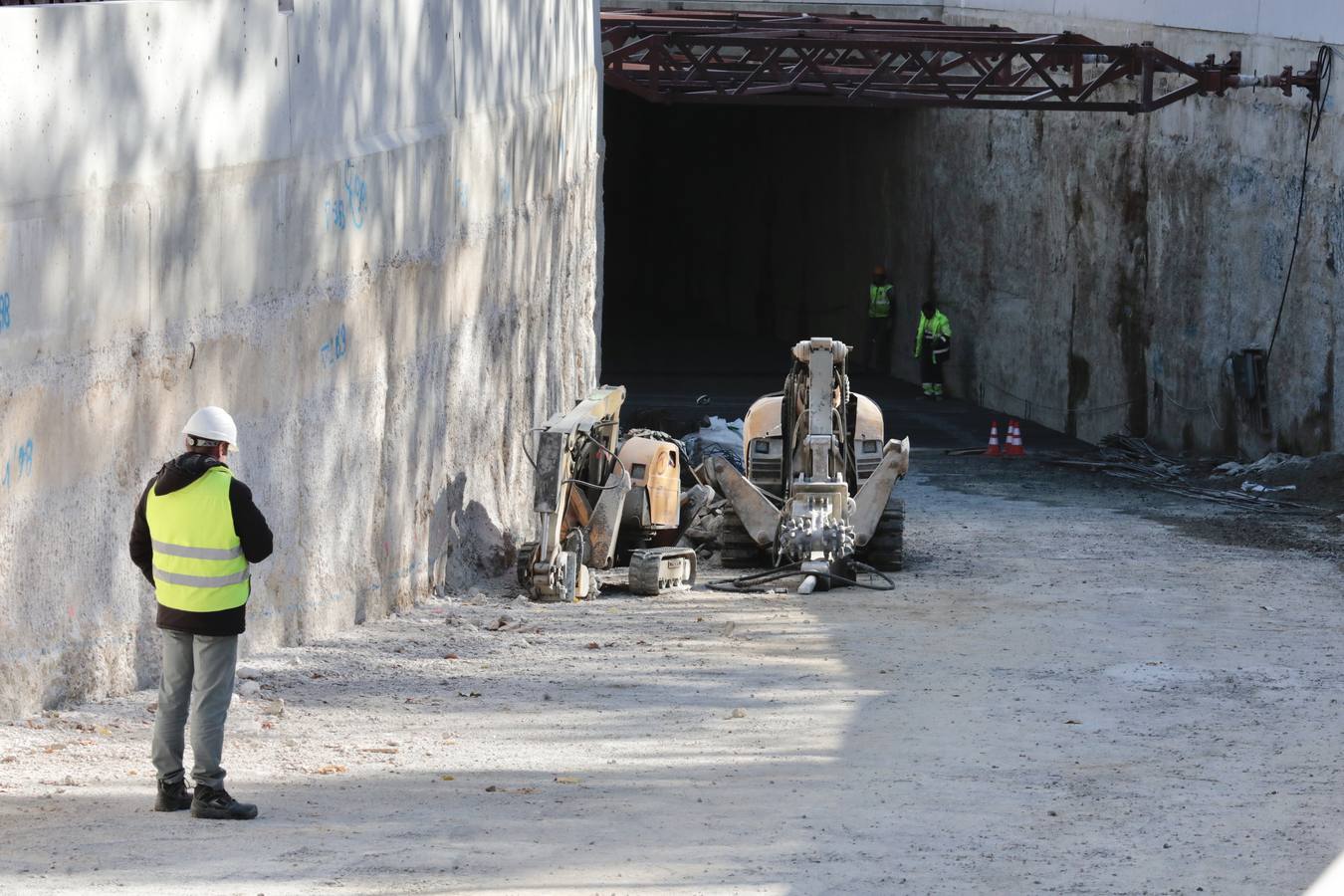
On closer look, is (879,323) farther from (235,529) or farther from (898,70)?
(235,529)

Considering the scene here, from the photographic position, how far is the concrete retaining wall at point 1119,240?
23906 millimetres

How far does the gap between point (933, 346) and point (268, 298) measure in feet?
72.7

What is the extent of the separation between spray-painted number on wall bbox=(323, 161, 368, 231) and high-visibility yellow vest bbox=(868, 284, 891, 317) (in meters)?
23.5

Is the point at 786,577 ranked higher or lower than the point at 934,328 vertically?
lower

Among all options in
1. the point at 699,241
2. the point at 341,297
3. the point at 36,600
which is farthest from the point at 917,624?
the point at 699,241

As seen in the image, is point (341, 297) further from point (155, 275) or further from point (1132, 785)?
point (1132, 785)

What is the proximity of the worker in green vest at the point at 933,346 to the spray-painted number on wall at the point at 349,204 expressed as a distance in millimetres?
20452

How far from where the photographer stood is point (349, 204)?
13.3 metres

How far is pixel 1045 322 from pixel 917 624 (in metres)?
16.7

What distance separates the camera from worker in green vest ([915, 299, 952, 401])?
3294cm

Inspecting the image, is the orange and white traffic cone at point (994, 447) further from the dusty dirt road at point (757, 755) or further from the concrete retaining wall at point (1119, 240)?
the dusty dirt road at point (757, 755)

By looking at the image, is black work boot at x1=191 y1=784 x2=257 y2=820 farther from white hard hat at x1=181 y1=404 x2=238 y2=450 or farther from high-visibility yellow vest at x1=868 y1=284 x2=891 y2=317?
high-visibility yellow vest at x1=868 y1=284 x2=891 y2=317

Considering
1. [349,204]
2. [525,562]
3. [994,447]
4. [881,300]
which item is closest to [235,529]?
[349,204]

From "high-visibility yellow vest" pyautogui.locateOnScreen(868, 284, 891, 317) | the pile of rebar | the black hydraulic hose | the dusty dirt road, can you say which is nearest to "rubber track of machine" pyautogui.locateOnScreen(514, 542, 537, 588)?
the dusty dirt road
